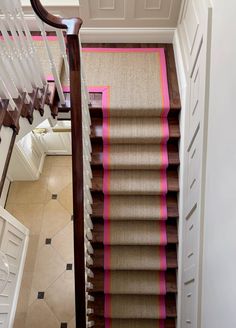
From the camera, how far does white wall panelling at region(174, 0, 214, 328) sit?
209cm

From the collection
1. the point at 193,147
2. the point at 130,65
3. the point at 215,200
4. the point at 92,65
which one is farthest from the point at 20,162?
the point at 215,200

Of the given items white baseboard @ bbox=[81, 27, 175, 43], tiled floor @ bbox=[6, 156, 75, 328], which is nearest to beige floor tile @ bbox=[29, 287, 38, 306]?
tiled floor @ bbox=[6, 156, 75, 328]

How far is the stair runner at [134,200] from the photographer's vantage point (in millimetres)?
2977

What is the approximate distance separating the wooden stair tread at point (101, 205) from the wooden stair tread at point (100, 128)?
59cm

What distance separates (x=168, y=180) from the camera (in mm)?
3014

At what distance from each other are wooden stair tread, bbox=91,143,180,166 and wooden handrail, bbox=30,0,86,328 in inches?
40.5

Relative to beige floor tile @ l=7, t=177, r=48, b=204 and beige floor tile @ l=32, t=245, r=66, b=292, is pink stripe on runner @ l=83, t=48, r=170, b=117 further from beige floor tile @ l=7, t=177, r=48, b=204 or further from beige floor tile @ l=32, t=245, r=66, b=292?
beige floor tile @ l=32, t=245, r=66, b=292

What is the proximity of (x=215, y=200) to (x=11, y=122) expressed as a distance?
4.36 ft

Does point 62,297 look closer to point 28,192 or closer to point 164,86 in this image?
point 28,192

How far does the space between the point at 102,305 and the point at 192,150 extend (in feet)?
5.90

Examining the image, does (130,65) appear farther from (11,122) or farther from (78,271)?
(78,271)

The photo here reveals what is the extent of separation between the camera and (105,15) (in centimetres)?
319

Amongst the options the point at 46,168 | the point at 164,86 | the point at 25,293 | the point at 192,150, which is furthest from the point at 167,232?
the point at 46,168

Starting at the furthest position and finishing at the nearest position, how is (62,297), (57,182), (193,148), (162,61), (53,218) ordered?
(57,182) → (53,218) → (62,297) → (162,61) → (193,148)
